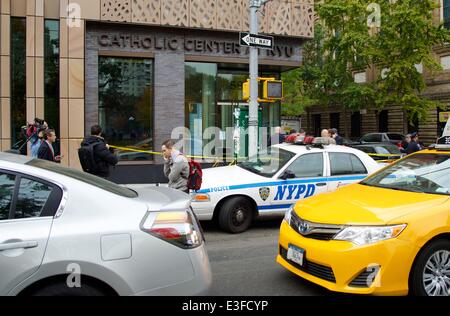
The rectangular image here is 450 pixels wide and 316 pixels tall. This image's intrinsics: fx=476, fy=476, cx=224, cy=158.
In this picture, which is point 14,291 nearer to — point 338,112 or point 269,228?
point 269,228

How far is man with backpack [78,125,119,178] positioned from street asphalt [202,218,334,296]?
84.2 inches

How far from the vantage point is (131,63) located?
14727mm

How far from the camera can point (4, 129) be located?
43.7ft

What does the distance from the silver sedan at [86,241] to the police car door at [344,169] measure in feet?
17.5

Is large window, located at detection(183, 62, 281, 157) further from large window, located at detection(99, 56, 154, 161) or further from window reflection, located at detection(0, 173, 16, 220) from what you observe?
window reflection, located at detection(0, 173, 16, 220)

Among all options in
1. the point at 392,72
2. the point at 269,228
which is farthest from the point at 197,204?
the point at 392,72

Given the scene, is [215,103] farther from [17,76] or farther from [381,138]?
[381,138]

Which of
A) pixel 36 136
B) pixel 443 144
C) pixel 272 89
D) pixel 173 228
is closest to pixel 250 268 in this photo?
pixel 173 228

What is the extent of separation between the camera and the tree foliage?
24500 mm

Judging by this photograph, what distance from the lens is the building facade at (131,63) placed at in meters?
13.5

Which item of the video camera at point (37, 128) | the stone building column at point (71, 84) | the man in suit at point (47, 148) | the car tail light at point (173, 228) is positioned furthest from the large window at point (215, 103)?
the car tail light at point (173, 228)

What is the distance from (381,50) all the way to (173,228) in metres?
24.8

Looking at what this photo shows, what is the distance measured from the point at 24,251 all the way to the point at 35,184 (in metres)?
0.50

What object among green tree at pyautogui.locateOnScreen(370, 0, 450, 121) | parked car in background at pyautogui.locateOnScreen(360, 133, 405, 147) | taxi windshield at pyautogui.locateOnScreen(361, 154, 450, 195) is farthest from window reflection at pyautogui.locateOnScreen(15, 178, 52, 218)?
parked car in background at pyautogui.locateOnScreen(360, 133, 405, 147)
